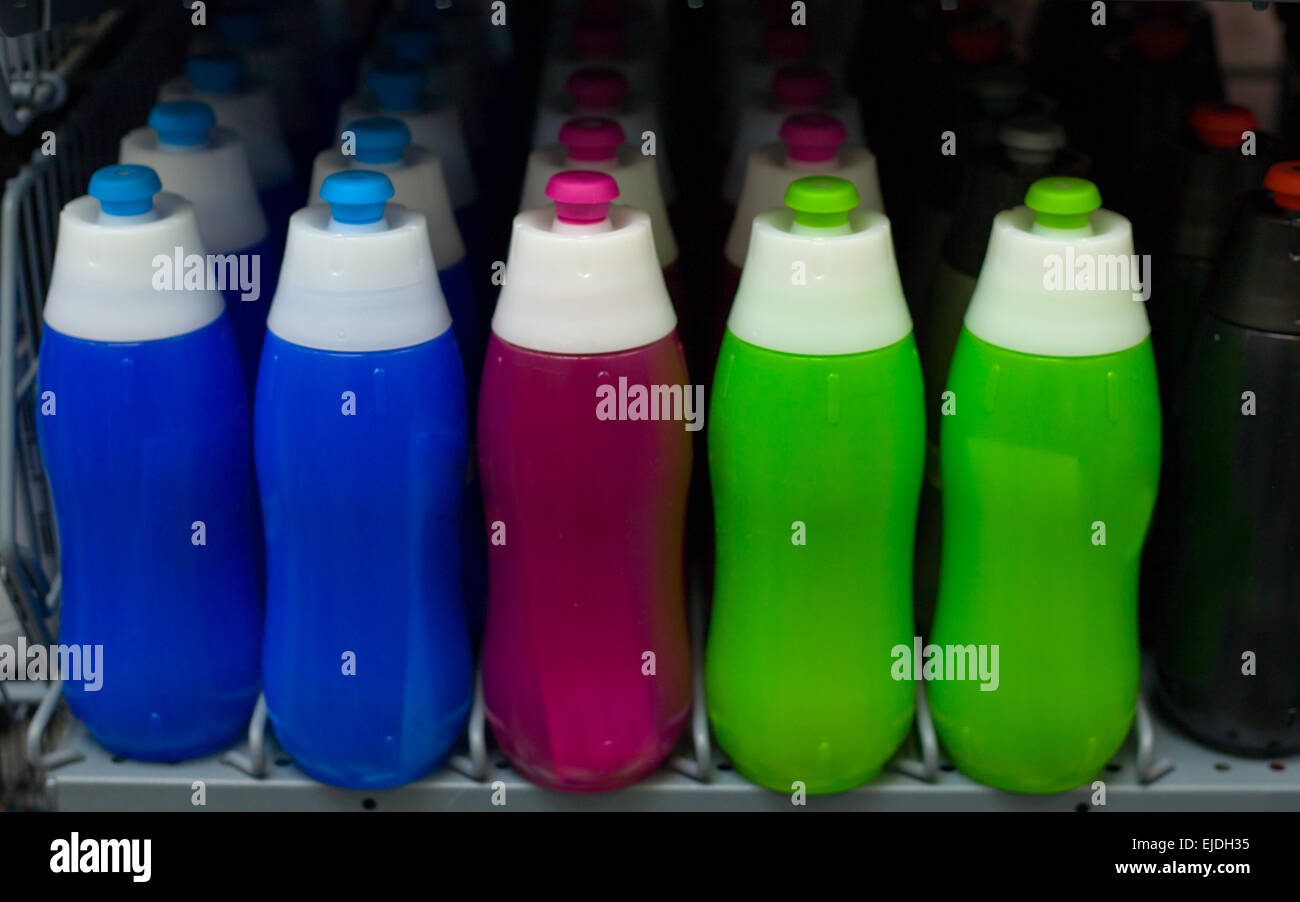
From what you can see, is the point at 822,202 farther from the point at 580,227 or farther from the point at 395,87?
the point at 395,87

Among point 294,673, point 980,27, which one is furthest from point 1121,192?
point 294,673

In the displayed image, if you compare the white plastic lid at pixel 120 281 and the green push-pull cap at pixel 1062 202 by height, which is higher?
the green push-pull cap at pixel 1062 202

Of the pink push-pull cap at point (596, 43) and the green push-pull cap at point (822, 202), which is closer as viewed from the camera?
the green push-pull cap at point (822, 202)

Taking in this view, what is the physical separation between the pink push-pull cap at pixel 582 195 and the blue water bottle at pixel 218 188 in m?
0.25

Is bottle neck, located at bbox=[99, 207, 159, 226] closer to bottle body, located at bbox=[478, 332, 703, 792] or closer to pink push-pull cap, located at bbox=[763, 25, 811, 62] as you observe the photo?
bottle body, located at bbox=[478, 332, 703, 792]

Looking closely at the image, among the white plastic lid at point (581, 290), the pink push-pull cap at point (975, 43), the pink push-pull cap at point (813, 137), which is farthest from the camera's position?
the pink push-pull cap at point (975, 43)

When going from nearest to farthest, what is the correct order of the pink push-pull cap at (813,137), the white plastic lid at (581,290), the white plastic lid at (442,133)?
the white plastic lid at (581,290) → the pink push-pull cap at (813,137) → the white plastic lid at (442,133)

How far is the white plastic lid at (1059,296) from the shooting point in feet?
2.80

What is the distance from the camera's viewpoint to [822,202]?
856 mm

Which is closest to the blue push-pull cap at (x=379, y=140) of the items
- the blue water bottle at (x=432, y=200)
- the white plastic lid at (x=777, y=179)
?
the blue water bottle at (x=432, y=200)

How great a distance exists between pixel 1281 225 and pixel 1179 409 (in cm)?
14

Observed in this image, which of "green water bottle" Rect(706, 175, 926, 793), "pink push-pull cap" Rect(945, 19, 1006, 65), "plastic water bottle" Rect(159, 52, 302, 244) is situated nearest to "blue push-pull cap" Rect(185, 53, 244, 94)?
"plastic water bottle" Rect(159, 52, 302, 244)

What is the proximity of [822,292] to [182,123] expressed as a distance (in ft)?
1.47

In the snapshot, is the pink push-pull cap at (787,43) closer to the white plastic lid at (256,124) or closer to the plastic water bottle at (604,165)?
the plastic water bottle at (604,165)
